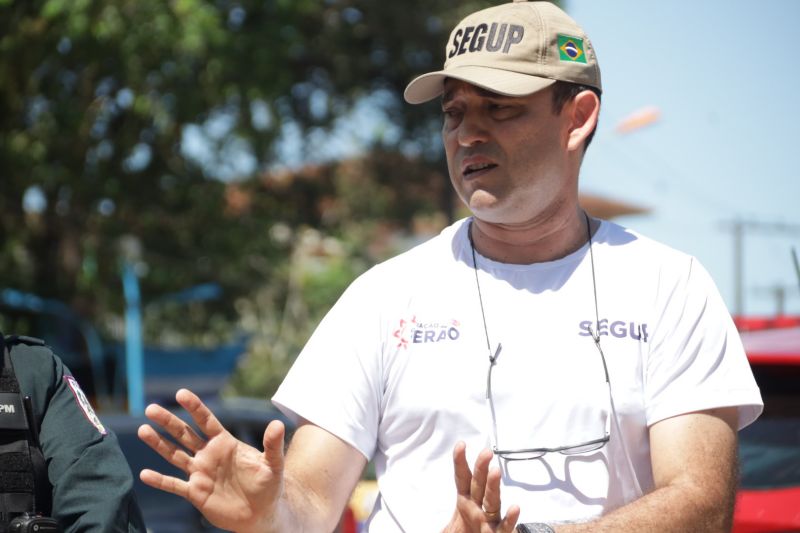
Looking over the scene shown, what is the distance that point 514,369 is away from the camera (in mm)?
2689

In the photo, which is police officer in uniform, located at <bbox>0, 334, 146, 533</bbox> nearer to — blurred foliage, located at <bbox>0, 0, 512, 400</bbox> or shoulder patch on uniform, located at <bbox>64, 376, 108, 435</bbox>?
shoulder patch on uniform, located at <bbox>64, 376, 108, 435</bbox>

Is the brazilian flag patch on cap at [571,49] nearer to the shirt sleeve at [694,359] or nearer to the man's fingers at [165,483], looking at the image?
the shirt sleeve at [694,359]

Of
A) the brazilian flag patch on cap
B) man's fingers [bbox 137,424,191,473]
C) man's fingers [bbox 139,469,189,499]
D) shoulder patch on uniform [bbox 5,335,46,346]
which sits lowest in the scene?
man's fingers [bbox 139,469,189,499]

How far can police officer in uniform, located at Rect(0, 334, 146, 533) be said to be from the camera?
7.92 feet

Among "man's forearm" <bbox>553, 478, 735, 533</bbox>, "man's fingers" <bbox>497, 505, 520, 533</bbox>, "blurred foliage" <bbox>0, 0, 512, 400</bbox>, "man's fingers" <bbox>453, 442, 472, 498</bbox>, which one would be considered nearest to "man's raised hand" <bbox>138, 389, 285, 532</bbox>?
"man's fingers" <bbox>453, 442, 472, 498</bbox>

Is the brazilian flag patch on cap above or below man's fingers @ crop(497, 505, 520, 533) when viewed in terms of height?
above

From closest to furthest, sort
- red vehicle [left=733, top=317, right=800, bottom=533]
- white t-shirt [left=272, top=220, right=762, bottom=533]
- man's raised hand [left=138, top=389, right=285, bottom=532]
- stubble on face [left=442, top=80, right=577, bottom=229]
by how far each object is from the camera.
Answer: man's raised hand [left=138, top=389, right=285, bottom=532] → white t-shirt [left=272, top=220, right=762, bottom=533] → stubble on face [left=442, top=80, right=577, bottom=229] → red vehicle [left=733, top=317, right=800, bottom=533]

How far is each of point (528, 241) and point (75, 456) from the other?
1.24m

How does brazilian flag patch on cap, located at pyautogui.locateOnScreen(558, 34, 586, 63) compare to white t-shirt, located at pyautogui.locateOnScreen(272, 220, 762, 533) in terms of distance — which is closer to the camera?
white t-shirt, located at pyautogui.locateOnScreen(272, 220, 762, 533)

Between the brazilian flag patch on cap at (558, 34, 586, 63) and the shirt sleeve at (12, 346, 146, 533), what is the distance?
4.82ft

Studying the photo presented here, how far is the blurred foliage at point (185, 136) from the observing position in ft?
41.2

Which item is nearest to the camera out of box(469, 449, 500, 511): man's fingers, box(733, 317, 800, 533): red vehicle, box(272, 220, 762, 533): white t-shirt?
A: box(469, 449, 500, 511): man's fingers

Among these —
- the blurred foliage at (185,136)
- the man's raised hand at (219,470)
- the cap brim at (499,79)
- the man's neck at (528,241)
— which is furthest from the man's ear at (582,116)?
the blurred foliage at (185,136)

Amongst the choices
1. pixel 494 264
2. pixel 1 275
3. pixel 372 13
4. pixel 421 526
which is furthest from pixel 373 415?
pixel 372 13
